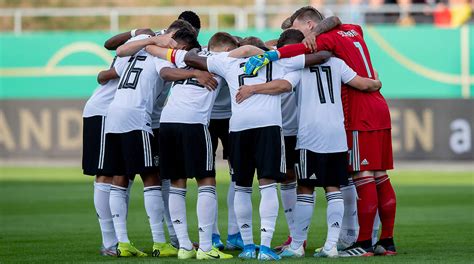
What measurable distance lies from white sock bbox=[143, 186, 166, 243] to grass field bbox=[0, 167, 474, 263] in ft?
1.24

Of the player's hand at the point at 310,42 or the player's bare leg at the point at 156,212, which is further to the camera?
the player's bare leg at the point at 156,212

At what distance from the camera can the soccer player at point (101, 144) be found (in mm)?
11172

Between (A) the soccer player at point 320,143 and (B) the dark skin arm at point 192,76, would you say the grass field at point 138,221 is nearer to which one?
(A) the soccer player at point 320,143

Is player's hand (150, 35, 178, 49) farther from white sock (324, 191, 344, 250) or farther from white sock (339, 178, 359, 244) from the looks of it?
white sock (339, 178, 359, 244)

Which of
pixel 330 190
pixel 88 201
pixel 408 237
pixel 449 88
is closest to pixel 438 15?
pixel 449 88

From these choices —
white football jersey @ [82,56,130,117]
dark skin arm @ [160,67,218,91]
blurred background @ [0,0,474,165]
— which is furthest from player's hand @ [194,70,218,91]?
blurred background @ [0,0,474,165]

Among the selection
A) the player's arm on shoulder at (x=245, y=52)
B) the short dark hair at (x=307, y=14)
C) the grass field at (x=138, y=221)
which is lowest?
the grass field at (x=138, y=221)

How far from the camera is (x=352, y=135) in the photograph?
35.8 ft

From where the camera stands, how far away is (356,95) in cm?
1095

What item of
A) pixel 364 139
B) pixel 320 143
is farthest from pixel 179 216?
pixel 364 139

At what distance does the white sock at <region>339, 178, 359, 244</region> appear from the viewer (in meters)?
11.2

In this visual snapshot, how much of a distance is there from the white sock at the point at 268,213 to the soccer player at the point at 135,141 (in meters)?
1.15

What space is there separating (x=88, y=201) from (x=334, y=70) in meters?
8.20

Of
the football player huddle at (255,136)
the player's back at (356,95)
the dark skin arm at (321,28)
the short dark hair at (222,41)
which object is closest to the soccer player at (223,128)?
the football player huddle at (255,136)
